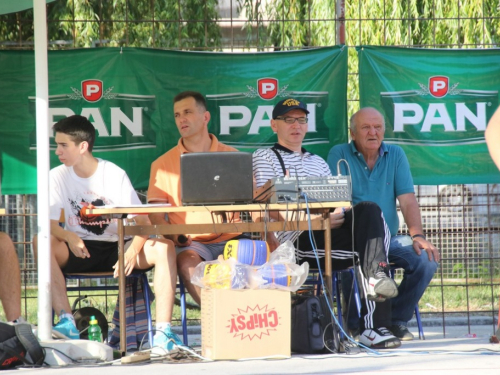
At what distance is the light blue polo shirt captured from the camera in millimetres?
5879

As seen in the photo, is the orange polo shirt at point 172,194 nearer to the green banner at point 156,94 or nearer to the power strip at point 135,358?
the green banner at point 156,94

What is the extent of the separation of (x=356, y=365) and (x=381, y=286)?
2.47ft

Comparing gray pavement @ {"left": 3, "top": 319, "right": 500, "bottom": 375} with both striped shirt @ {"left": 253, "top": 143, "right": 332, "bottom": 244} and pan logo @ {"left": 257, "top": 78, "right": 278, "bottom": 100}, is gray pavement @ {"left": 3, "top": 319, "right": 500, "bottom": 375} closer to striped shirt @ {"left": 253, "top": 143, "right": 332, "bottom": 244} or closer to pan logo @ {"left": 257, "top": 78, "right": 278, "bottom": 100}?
striped shirt @ {"left": 253, "top": 143, "right": 332, "bottom": 244}

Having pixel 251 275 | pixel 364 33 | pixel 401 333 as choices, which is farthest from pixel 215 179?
pixel 364 33

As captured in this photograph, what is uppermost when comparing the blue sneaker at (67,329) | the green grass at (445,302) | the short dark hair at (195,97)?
the short dark hair at (195,97)

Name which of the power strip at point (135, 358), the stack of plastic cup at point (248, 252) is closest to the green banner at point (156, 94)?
the stack of plastic cup at point (248, 252)

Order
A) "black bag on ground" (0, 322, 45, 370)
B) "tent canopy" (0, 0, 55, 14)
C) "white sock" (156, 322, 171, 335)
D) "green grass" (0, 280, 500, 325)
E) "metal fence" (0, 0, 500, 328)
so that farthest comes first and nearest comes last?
"metal fence" (0, 0, 500, 328) < "green grass" (0, 280, 500, 325) < "tent canopy" (0, 0, 55, 14) < "white sock" (156, 322, 171, 335) < "black bag on ground" (0, 322, 45, 370)

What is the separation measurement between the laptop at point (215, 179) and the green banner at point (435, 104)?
6.81ft

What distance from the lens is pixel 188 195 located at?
4660 millimetres

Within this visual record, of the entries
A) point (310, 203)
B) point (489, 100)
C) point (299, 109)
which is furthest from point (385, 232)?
point (489, 100)

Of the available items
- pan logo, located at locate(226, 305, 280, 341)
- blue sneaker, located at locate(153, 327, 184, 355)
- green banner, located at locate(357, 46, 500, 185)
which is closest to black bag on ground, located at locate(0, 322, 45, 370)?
blue sneaker, located at locate(153, 327, 184, 355)

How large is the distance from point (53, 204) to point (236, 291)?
5.11 ft

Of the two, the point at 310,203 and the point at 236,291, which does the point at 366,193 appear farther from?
the point at 236,291

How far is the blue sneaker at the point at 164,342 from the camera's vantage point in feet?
14.9
